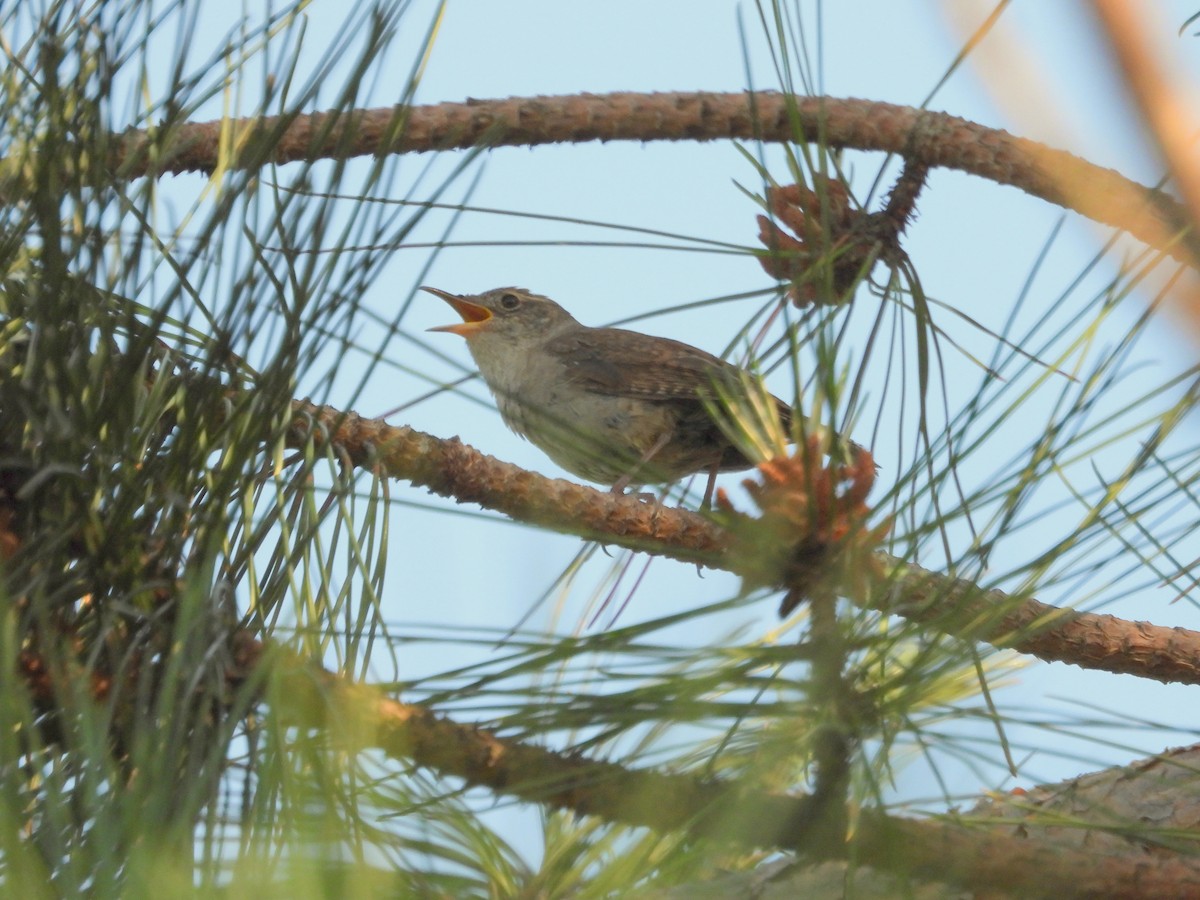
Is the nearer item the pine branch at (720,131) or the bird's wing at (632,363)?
the pine branch at (720,131)

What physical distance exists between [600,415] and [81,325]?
Result: 375 cm

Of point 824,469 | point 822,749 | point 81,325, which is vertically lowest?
point 822,749

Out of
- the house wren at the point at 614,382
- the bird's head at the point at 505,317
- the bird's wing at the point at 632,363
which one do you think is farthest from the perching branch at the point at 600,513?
the bird's head at the point at 505,317

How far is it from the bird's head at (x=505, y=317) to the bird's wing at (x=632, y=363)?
304mm

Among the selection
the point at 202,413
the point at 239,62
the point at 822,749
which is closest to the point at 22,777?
the point at 202,413

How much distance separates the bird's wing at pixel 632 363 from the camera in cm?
521

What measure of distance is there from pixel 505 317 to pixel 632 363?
3.36 feet

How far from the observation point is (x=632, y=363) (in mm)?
5477

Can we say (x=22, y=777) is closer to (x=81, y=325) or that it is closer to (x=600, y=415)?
(x=81, y=325)

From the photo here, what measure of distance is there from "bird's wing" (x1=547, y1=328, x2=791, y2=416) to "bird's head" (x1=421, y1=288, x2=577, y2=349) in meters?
0.30

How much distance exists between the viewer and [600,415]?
5355mm

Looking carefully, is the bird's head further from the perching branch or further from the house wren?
the perching branch

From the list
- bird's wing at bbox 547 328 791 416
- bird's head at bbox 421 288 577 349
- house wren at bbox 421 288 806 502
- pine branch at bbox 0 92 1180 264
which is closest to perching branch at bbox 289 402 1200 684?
pine branch at bbox 0 92 1180 264

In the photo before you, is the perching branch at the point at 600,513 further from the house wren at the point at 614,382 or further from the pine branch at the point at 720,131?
the house wren at the point at 614,382
